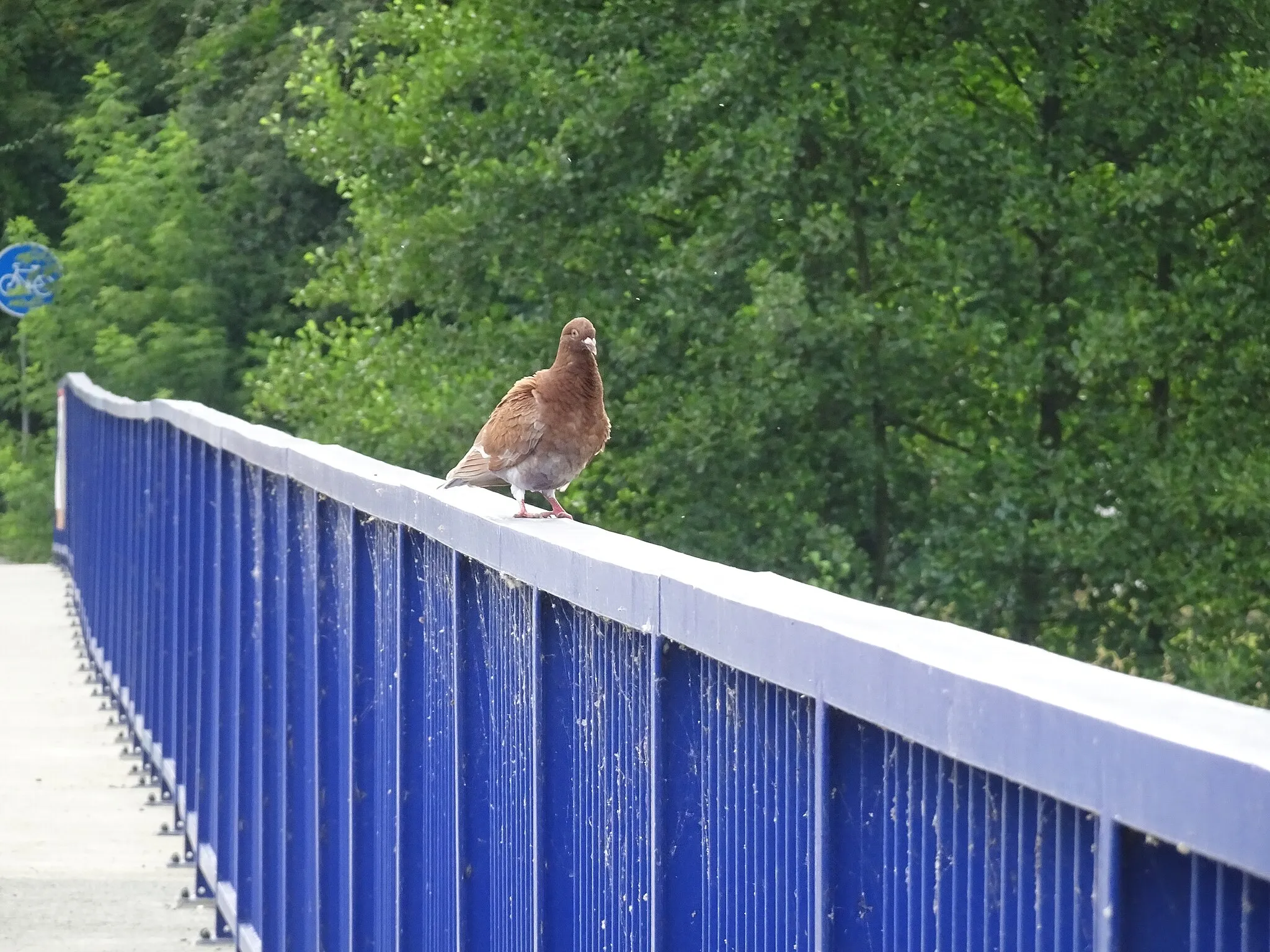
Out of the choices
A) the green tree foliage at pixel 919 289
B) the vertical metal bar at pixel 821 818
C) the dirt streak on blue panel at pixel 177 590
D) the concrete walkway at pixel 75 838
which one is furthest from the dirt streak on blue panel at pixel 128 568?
the vertical metal bar at pixel 821 818

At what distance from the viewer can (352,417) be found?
64.8ft

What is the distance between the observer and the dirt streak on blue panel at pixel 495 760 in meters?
3.37

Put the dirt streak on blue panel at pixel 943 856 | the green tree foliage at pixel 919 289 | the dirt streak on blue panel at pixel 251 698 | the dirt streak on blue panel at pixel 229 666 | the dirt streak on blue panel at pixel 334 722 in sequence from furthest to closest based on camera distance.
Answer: the green tree foliage at pixel 919 289 < the dirt streak on blue panel at pixel 229 666 < the dirt streak on blue panel at pixel 251 698 < the dirt streak on blue panel at pixel 334 722 < the dirt streak on blue panel at pixel 943 856

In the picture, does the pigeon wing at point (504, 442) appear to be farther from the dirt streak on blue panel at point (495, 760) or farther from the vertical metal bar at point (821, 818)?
the vertical metal bar at point (821, 818)

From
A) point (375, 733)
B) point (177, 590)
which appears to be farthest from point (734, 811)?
point (177, 590)

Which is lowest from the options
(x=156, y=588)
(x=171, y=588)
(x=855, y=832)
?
(x=156, y=588)

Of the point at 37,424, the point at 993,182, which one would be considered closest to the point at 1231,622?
the point at 993,182

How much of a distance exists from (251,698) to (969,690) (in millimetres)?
5351

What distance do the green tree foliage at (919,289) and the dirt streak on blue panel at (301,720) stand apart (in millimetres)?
10518

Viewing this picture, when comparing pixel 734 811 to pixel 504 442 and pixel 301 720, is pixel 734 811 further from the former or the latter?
pixel 301 720

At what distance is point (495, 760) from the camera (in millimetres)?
3592

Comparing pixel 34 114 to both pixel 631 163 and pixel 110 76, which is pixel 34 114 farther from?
pixel 631 163

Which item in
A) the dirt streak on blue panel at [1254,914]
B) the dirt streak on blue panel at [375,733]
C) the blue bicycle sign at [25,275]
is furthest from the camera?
the blue bicycle sign at [25,275]

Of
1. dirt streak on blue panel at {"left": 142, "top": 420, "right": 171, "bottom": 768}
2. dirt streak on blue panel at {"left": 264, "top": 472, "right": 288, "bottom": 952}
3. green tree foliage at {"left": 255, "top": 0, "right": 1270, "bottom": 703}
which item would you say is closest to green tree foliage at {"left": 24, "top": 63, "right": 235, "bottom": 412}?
green tree foliage at {"left": 255, "top": 0, "right": 1270, "bottom": 703}
